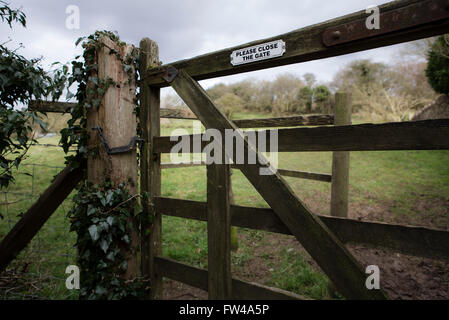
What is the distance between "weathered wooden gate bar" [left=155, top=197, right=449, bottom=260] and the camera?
120cm

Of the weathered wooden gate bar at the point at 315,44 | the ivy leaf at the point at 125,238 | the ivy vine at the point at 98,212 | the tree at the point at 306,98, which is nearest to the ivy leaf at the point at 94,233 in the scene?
the ivy vine at the point at 98,212

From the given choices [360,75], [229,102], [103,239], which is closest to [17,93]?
[103,239]

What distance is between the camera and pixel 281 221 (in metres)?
1.56

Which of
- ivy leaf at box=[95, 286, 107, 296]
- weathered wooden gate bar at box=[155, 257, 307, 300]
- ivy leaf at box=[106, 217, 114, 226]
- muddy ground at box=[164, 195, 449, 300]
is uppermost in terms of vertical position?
ivy leaf at box=[106, 217, 114, 226]

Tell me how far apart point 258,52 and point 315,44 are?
352 mm

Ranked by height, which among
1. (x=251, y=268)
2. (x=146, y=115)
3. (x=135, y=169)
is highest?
(x=146, y=115)

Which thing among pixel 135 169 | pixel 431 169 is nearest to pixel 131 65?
pixel 135 169

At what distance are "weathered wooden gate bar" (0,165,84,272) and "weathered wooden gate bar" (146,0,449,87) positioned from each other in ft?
4.35

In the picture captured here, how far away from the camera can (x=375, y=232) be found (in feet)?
4.36

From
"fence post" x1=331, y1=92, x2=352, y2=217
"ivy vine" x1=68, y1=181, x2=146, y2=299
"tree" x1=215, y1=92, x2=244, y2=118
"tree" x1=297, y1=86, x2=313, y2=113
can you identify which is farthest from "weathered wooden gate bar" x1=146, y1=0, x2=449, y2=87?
"tree" x1=297, y1=86, x2=313, y2=113

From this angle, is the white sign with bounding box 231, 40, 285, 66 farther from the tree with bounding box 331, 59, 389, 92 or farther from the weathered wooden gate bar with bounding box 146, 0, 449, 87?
the tree with bounding box 331, 59, 389, 92

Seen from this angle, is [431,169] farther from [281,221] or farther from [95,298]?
[95,298]
